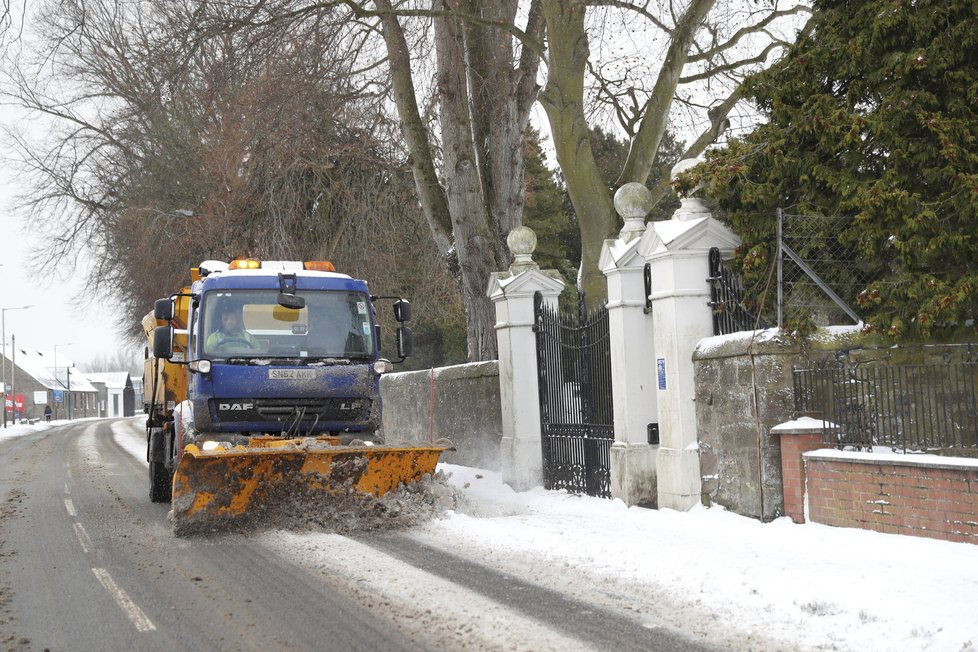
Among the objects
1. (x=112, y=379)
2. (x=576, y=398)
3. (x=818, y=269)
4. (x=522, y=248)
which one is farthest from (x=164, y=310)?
(x=112, y=379)

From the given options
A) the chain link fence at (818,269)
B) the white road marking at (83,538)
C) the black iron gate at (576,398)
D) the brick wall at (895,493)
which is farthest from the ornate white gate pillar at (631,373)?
the white road marking at (83,538)

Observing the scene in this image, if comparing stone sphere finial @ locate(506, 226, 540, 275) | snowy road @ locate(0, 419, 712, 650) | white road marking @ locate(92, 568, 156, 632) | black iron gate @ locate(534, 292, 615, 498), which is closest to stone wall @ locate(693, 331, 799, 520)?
black iron gate @ locate(534, 292, 615, 498)

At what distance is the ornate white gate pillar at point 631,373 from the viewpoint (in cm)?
1138

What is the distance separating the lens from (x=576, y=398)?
516 inches

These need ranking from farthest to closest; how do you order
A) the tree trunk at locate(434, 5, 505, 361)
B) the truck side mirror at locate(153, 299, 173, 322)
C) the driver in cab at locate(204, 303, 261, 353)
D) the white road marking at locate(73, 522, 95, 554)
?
the tree trunk at locate(434, 5, 505, 361), the truck side mirror at locate(153, 299, 173, 322), the driver in cab at locate(204, 303, 261, 353), the white road marking at locate(73, 522, 95, 554)

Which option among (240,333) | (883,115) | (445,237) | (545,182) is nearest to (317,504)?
(240,333)

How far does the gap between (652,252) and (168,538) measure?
5.34 metres

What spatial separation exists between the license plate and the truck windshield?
0.85ft

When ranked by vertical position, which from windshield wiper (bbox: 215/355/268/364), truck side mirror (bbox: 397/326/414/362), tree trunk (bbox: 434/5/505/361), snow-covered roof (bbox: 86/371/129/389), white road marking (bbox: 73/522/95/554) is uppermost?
snow-covered roof (bbox: 86/371/129/389)

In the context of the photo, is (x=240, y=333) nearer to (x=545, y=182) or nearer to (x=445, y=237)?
(x=445, y=237)

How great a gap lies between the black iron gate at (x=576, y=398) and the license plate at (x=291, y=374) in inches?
128

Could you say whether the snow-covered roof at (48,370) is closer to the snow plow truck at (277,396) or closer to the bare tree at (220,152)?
the bare tree at (220,152)

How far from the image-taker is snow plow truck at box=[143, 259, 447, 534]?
33.4ft

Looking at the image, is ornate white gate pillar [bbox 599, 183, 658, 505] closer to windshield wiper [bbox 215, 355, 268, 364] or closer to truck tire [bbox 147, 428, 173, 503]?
windshield wiper [bbox 215, 355, 268, 364]
